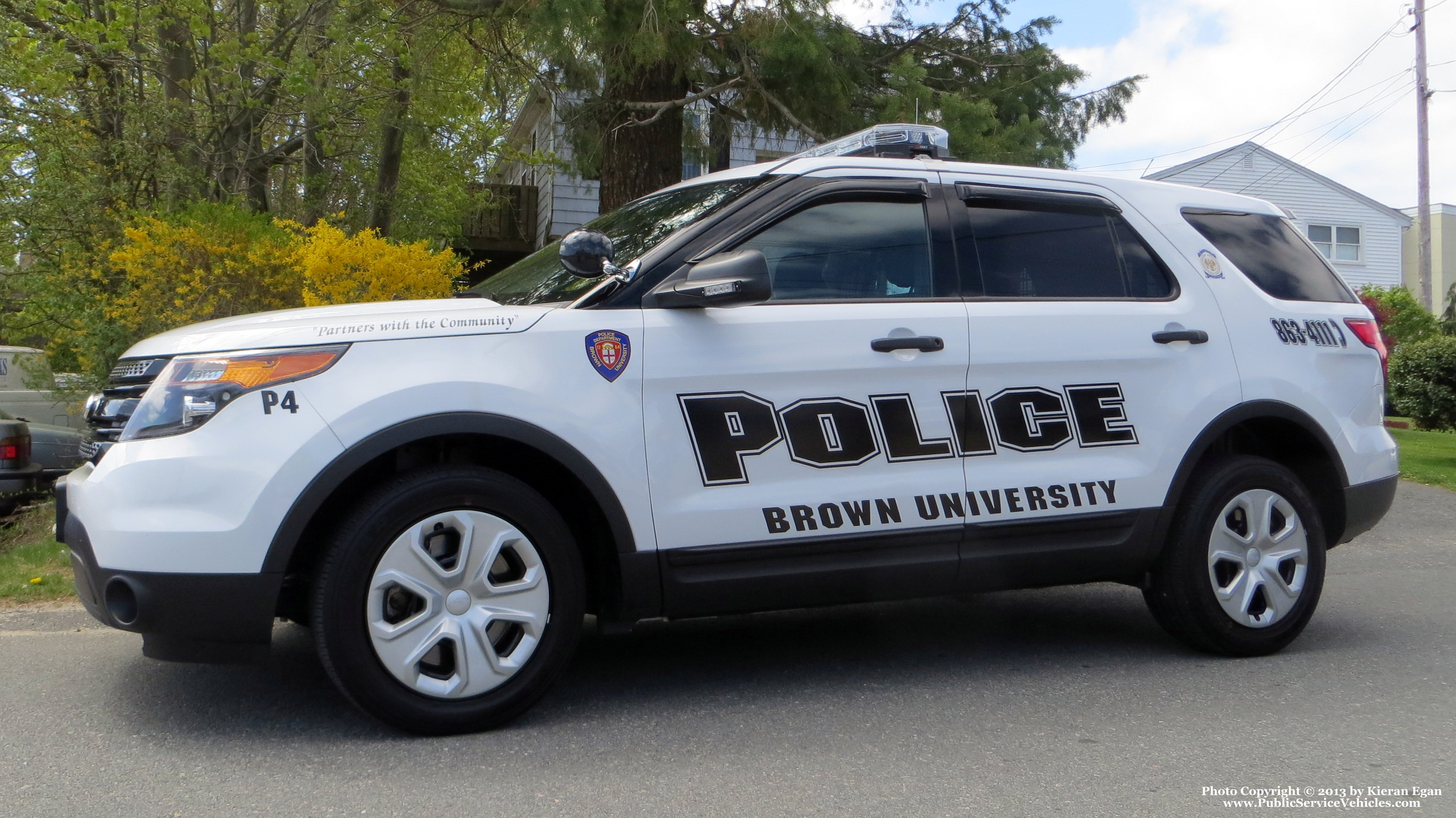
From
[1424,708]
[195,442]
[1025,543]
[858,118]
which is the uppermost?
[858,118]

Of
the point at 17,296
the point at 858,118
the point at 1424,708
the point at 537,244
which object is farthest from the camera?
the point at 537,244

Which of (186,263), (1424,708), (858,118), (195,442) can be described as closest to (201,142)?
(186,263)

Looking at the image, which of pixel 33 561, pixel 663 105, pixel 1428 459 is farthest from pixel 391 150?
pixel 1428 459

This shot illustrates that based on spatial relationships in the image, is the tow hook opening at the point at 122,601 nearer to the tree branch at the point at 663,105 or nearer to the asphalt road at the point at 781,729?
the asphalt road at the point at 781,729

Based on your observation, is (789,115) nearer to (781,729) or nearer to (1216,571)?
(1216,571)

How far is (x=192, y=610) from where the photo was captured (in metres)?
3.49

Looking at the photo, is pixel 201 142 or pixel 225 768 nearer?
pixel 225 768

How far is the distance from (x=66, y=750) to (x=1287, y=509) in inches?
175

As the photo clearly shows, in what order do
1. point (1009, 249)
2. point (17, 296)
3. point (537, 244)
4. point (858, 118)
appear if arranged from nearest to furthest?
point (1009, 249) → point (858, 118) → point (17, 296) → point (537, 244)

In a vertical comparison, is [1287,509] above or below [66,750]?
above

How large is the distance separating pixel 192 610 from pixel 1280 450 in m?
4.31

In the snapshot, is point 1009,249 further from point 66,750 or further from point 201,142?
point 201,142

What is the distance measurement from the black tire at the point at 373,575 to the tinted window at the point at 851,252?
1.16 m

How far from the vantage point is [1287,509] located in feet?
16.1
